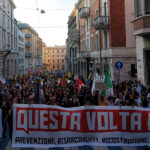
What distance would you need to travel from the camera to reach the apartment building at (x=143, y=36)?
49.4ft

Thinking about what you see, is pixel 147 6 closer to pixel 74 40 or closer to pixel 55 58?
pixel 74 40

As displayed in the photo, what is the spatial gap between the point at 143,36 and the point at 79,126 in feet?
37.8

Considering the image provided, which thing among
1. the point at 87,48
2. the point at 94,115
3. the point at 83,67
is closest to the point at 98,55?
the point at 87,48

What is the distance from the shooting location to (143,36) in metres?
16.1

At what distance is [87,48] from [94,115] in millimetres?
30079

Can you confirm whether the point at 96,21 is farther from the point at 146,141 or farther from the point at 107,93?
the point at 146,141

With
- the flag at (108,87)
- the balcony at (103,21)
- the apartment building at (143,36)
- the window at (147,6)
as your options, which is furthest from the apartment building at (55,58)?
the flag at (108,87)

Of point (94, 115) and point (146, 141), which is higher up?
point (94, 115)

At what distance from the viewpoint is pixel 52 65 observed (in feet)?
407

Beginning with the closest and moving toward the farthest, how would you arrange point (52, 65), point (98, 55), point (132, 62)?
point (132, 62) < point (98, 55) < point (52, 65)

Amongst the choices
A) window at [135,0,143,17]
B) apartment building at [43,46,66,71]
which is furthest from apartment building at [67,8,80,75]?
apartment building at [43,46,66,71]

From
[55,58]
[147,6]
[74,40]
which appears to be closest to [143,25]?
[147,6]

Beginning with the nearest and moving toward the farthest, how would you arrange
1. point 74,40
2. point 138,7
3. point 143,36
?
point 143,36 → point 138,7 → point 74,40

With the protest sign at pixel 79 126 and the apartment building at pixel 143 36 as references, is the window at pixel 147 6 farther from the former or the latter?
the protest sign at pixel 79 126
